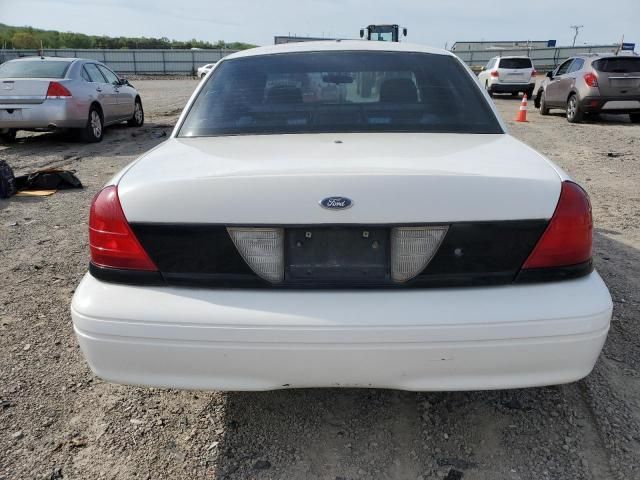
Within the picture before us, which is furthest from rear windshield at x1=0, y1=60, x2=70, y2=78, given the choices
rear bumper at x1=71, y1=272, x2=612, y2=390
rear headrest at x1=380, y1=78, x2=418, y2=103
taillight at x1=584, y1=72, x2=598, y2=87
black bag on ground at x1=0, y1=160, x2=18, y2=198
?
taillight at x1=584, y1=72, x2=598, y2=87

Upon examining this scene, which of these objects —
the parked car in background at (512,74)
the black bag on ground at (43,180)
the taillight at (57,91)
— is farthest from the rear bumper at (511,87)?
the black bag on ground at (43,180)

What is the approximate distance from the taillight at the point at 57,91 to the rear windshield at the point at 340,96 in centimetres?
733

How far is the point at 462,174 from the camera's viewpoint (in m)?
1.81

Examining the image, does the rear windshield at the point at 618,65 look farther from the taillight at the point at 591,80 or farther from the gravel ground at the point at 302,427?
the gravel ground at the point at 302,427

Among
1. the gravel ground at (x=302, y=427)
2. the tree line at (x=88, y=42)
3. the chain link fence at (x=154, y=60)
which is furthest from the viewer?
the tree line at (x=88, y=42)

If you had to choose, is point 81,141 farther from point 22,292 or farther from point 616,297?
point 616,297

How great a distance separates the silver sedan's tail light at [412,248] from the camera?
180cm

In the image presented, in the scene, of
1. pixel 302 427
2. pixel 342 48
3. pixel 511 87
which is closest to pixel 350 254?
pixel 302 427

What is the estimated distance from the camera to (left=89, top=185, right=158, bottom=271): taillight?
1.90 m

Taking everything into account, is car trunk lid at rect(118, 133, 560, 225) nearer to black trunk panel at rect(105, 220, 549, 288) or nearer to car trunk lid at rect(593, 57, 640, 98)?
black trunk panel at rect(105, 220, 549, 288)

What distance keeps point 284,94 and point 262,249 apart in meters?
1.25

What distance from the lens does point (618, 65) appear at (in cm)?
1238

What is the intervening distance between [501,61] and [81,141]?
16918mm

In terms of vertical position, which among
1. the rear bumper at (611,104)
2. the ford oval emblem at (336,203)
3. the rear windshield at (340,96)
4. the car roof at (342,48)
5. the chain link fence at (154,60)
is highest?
the car roof at (342,48)
